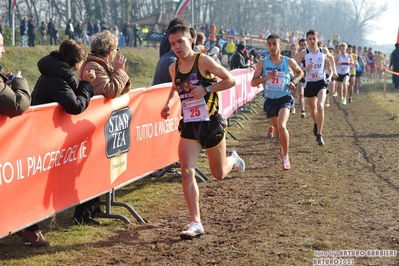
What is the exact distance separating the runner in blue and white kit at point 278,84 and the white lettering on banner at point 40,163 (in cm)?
423

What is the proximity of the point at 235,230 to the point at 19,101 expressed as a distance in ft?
8.45

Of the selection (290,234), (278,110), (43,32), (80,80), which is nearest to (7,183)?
(80,80)

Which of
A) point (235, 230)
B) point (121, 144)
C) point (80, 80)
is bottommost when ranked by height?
point (235, 230)

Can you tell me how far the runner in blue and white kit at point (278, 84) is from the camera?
33.0ft

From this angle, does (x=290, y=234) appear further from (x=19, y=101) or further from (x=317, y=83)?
(x=317, y=83)

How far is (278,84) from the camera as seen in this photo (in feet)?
33.5

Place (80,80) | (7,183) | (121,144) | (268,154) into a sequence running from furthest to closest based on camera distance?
(268,154) < (121,144) < (80,80) < (7,183)

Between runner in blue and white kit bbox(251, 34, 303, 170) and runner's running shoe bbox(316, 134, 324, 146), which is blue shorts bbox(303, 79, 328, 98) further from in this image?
runner in blue and white kit bbox(251, 34, 303, 170)

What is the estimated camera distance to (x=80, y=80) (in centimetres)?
666

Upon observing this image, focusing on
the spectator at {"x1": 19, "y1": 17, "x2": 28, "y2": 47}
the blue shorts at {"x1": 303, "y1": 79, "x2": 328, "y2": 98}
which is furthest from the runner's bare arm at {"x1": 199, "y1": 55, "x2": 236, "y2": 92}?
the spectator at {"x1": 19, "y1": 17, "x2": 28, "y2": 47}

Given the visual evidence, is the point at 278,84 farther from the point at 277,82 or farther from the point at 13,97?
the point at 13,97

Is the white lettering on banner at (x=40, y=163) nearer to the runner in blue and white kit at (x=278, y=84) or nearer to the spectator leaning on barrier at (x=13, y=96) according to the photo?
the spectator leaning on barrier at (x=13, y=96)

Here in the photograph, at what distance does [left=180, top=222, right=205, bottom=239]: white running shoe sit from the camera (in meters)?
6.36

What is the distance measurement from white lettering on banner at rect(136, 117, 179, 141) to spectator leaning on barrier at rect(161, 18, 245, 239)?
1.13 metres
